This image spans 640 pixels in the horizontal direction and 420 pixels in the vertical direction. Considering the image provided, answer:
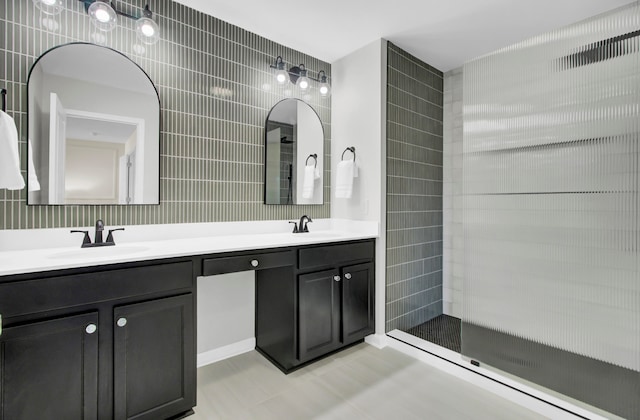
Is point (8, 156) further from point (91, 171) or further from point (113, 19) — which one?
point (113, 19)

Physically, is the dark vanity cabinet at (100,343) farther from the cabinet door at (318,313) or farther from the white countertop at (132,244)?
the cabinet door at (318,313)

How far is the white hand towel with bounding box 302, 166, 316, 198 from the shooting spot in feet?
9.16

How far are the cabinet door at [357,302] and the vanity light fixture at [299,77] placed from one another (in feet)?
5.27

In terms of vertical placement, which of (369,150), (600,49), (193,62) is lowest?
(369,150)

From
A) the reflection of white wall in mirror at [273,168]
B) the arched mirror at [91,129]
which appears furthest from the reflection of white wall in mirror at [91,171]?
the reflection of white wall in mirror at [273,168]

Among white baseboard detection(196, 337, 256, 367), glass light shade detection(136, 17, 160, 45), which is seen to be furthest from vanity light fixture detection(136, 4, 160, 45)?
white baseboard detection(196, 337, 256, 367)

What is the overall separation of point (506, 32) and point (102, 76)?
2968 mm

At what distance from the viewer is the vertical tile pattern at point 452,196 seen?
3137 mm

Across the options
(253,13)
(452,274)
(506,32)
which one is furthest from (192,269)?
(506,32)

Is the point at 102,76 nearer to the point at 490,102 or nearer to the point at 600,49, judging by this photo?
the point at 490,102

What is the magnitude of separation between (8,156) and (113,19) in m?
0.96

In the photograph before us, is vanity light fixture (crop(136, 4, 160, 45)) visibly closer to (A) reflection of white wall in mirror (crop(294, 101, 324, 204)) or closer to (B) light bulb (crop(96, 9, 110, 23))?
(B) light bulb (crop(96, 9, 110, 23))

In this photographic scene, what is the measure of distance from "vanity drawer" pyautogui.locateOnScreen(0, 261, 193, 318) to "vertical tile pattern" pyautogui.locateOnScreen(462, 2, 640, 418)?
1769mm

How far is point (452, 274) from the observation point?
126 inches
